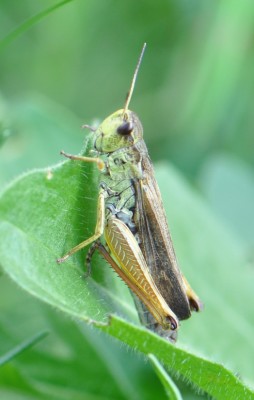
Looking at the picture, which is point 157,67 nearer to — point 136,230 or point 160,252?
point 136,230

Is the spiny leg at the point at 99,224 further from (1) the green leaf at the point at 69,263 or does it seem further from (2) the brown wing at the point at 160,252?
(2) the brown wing at the point at 160,252

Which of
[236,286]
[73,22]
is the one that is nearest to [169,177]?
[236,286]

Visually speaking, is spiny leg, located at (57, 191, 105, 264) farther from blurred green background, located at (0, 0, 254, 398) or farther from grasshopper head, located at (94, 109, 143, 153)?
blurred green background, located at (0, 0, 254, 398)

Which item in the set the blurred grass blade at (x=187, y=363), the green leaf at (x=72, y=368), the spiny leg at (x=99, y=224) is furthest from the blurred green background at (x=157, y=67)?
the blurred grass blade at (x=187, y=363)

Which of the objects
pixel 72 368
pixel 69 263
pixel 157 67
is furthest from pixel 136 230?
pixel 157 67

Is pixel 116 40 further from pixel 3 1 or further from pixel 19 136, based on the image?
pixel 19 136

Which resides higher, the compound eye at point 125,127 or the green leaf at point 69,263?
the compound eye at point 125,127

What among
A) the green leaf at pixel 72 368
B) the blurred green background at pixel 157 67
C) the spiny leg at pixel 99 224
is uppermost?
the blurred green background at pixel 157 67
